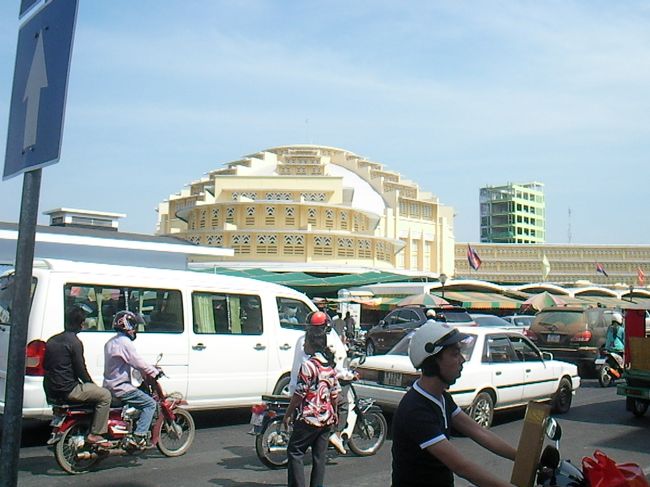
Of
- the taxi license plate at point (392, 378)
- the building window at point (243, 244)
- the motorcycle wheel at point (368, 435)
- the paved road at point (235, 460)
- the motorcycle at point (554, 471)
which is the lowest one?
the paved road at point (235, 460)

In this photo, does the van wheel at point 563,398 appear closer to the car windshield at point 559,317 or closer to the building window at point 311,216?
the car windshield at point 559,317

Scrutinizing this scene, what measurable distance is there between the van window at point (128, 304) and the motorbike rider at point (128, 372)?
1.06m

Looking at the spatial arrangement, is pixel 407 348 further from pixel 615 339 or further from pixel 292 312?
pixel 615 339

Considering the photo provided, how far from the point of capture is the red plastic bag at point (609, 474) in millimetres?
2973

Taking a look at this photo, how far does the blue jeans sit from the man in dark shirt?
0.29m

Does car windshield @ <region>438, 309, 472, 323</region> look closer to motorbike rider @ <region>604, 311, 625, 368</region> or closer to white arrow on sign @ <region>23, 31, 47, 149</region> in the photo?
motorbike rider @ <region>604, 311, 625, 368</region>

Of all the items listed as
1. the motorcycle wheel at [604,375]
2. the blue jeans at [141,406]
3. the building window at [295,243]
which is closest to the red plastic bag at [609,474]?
the blue jeans at [141,406]

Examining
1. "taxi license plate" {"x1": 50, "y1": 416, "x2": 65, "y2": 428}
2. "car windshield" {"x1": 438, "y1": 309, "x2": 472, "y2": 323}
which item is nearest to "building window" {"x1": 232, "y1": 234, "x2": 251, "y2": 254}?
"car windshield" {"x1": 438, "y1": 309, "x2": 472, "y2": 323}

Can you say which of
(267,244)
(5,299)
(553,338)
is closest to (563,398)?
(553,338)

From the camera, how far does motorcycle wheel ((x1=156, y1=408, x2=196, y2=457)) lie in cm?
774

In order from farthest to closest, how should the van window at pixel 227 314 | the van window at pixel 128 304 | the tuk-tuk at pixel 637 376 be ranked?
the tuk-tuk at pixel 637 376, the van window at pixel 227 314, the van window at pixel 128 304

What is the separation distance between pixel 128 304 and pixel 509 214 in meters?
133

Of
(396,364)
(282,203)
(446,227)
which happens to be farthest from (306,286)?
(446,227)

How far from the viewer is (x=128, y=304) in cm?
866
